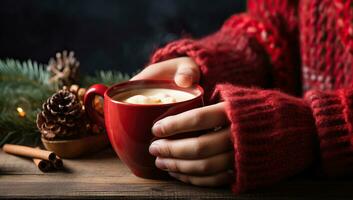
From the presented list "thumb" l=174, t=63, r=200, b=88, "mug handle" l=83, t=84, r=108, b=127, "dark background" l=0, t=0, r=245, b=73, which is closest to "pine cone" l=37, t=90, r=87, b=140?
"mug handle" l=83, t=84, r=108, b=127

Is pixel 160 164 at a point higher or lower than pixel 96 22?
lower

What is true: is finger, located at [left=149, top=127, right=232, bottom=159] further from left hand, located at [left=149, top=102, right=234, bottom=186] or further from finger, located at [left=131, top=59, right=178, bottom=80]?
finger, located at [left=131, top=59, right=178, bottom=80]

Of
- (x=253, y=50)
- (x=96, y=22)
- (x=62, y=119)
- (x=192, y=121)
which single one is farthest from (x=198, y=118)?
(x=96, y=22)

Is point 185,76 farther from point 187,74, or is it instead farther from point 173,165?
point 173,165

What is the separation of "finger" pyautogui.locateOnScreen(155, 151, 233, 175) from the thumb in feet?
0.41

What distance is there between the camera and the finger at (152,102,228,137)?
60 cm

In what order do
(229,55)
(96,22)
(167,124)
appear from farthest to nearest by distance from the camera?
1. (96,22)
2. (229,55)
3. (167,124)

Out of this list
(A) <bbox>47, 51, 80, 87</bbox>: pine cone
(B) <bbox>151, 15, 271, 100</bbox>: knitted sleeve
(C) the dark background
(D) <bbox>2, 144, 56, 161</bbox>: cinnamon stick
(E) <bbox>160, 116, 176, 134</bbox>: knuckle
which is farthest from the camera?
(C) the dark background

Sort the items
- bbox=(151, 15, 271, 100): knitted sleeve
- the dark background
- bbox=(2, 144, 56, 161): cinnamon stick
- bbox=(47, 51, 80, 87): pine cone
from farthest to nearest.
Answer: the dark background, bbox=(47, 51, 80, 87): pine cone, bbox=(151, 15, 271, 100): knitted sleeve, bbox=(2, 144, 56, 161): cinnamon stick

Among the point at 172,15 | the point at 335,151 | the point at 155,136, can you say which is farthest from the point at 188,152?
the point at 172,15

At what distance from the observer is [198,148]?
0.61 metres

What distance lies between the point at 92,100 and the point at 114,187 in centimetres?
14

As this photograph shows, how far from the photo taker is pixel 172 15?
4.03ft

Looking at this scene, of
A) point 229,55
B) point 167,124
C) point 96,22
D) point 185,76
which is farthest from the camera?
point 96,22
